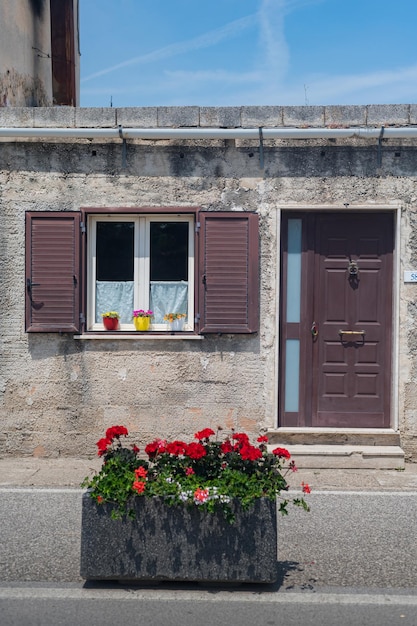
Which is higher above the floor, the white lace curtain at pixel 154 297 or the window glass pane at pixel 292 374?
the white lace curtain at pixel 154 297

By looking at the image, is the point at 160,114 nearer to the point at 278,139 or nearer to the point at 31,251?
the point at 278,139

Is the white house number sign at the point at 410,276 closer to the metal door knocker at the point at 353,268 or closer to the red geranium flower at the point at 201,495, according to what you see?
the metal door knocker at the point at 353,268

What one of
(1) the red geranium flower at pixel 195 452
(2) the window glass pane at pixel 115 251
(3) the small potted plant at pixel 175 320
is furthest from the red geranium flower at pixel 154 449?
(2) the window glass pane at pixel 115 251

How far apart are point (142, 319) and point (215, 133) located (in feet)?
7.27

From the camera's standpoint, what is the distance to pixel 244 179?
9.12m

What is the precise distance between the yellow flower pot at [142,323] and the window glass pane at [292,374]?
5.21ft

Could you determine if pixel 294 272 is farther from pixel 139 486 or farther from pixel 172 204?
pixel 139 486

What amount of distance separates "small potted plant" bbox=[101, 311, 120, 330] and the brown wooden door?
74.9 inches

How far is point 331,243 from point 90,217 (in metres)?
2.76

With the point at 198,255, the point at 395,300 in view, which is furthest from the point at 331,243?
the point at 198,255

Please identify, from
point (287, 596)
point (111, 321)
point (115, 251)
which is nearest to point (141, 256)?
point (115, 251)

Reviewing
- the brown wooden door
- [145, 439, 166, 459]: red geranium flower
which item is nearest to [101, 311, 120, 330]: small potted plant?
the brown wooden door

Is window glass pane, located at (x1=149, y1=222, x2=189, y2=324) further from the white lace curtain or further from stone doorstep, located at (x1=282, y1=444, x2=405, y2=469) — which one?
stone doorstep, located at (x1=282, y1=444, x2=405, y2=469)

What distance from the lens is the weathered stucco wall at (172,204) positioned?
9055mm
